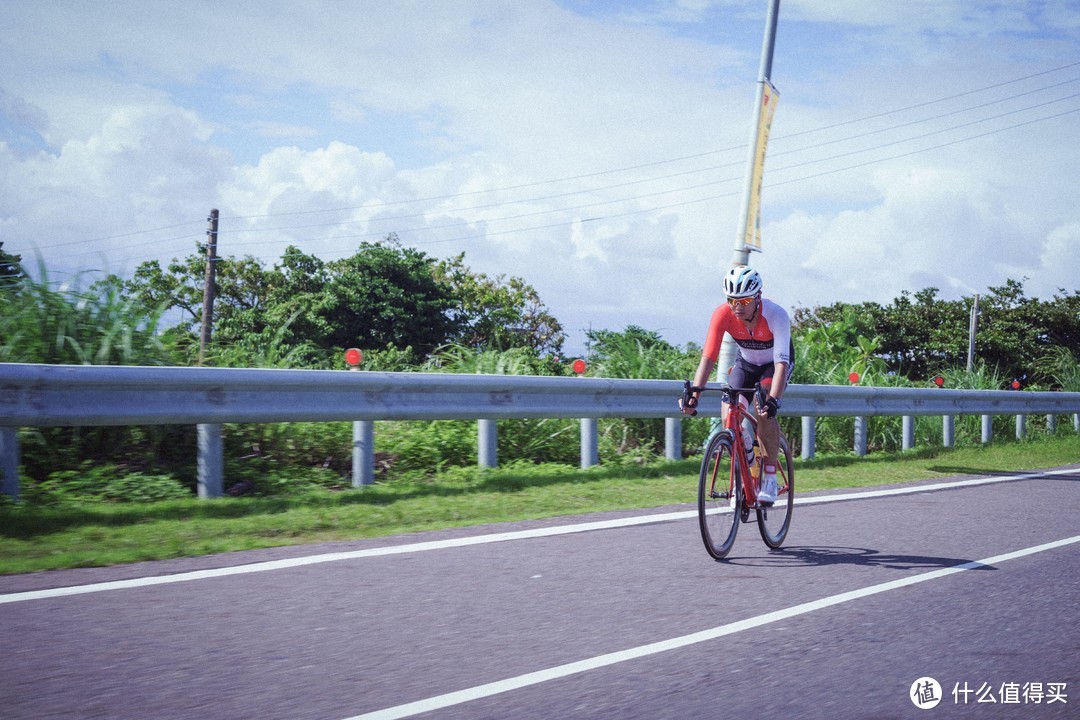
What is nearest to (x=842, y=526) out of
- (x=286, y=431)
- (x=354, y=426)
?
(x=354, y=426)

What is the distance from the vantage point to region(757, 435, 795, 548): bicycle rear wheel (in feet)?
20.8

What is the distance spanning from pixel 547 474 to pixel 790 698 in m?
5.61

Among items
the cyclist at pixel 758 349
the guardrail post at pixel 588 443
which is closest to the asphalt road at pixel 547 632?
the cyclist at pixel 758 349

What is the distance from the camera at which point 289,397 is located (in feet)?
24.0

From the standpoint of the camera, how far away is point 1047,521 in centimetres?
783

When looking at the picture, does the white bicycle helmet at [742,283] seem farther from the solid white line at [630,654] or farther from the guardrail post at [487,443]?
the guardrail post at [487,443]

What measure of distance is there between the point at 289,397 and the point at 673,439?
4.93 m

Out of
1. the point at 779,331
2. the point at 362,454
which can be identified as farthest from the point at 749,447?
the point at 362,454

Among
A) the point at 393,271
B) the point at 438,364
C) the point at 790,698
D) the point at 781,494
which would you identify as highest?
the point at 393,271

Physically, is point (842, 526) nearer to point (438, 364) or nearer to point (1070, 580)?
point (1070, 580)

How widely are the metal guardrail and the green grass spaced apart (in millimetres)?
533

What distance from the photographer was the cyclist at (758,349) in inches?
241

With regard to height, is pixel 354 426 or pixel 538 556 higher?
pixel 354 426

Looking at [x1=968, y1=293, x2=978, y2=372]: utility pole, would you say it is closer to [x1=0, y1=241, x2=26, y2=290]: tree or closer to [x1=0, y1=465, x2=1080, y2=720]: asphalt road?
[x1=0, y1=465, x2=1080, y2=720]: asphalt road
